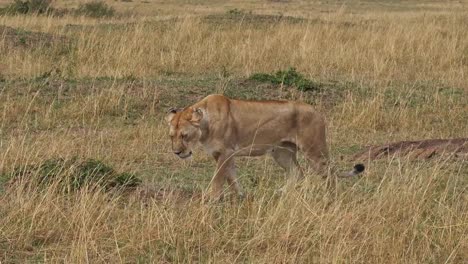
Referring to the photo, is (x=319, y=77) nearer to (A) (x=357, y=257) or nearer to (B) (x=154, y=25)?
(B) (x=154, y=25)

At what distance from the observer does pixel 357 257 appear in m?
4.50

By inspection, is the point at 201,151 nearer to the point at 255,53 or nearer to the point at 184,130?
the point at 184,130

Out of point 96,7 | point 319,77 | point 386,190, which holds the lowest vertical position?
point 96,7

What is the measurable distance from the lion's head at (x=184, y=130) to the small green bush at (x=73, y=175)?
17.0 inches

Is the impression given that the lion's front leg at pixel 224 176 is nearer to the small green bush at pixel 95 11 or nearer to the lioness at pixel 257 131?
the lioness at pixel 257 131

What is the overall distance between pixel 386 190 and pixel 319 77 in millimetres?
8625

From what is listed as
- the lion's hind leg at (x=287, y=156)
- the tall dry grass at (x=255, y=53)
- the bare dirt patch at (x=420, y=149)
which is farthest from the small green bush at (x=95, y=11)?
the lion's hind leg at (x=287, y=156)

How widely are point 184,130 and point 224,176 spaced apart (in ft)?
1.57

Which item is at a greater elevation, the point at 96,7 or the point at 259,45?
the point at 259,45

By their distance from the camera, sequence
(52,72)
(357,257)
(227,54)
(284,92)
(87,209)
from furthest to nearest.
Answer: (227,54), (52,72), (284,92), (87,209), (357,257)

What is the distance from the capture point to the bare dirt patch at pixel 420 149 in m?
7.95

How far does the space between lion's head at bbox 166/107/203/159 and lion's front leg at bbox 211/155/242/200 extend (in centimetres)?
28

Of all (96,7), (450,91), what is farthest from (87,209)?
(96,7)

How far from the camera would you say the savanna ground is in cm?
482
